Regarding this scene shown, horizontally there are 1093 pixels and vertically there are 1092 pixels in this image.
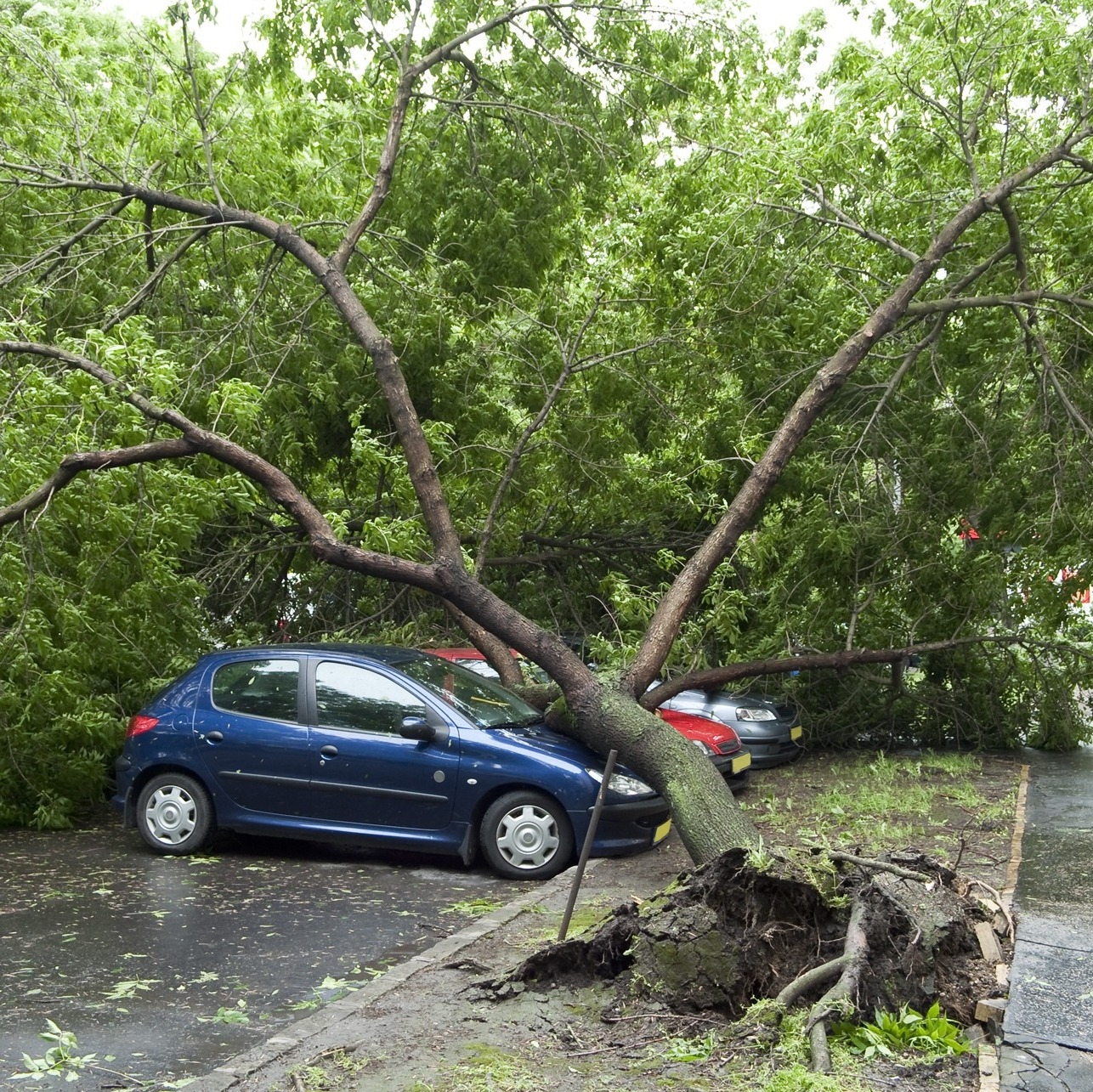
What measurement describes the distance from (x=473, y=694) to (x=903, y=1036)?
16.5 feet

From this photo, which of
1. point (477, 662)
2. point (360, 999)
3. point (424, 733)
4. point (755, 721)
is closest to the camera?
point (360, 999)

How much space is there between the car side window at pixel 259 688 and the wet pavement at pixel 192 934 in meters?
1.11

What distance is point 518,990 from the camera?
5984 millimetres

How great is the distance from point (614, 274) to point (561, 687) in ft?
18.5

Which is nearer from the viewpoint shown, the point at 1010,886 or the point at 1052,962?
the point at 1052,962

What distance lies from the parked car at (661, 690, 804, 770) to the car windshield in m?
4.12

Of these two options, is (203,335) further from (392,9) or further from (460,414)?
(392,9)

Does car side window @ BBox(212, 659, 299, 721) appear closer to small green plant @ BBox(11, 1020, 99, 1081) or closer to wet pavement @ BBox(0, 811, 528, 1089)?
wet pavement @ BBox(0, 811, 528, 1089)

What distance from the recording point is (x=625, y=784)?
9039mm

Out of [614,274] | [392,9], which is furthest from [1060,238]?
[392,9]

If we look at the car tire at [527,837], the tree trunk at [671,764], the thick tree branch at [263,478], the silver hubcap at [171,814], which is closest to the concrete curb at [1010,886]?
the tree trunk at [671,764]

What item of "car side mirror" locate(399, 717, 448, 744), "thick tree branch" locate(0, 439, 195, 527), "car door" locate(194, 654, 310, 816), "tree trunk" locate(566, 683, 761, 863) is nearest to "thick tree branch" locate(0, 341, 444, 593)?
"thick tree branch" locate(0, 439, 195, 527)

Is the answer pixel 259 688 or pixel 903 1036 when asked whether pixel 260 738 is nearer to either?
pixel 259 688

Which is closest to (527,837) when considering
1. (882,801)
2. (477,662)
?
(882,801)
